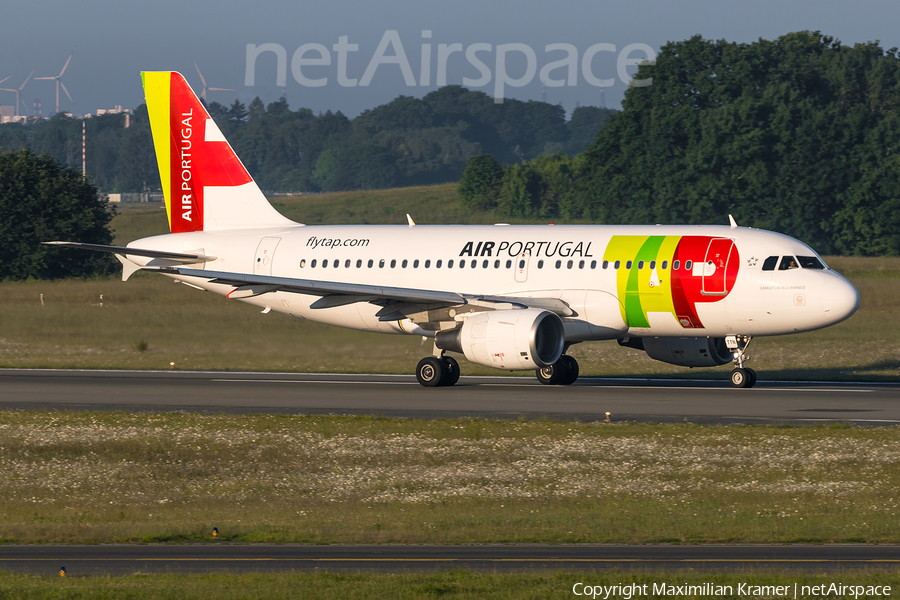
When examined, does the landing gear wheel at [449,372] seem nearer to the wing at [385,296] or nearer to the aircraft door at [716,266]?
the wing at [385,296]

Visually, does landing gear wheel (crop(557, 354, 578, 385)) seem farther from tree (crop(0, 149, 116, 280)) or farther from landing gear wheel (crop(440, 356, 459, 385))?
tree (crop(0, 149, 116, 280))

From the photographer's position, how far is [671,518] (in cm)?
1638

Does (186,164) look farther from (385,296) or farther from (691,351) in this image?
(691,351)

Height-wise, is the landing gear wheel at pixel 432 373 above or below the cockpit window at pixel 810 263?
below

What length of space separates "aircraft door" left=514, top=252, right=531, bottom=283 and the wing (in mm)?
584

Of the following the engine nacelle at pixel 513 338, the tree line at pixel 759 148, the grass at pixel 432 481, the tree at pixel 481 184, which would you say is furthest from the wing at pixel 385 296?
the tree at pixel 481 184

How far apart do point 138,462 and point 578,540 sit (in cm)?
947

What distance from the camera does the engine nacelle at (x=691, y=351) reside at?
3269 cm

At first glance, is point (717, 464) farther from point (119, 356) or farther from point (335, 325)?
point (119, 356)

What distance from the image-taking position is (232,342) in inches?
1451

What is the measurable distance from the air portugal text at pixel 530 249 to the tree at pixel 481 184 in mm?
98611

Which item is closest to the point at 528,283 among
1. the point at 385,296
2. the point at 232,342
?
the point at 385,296

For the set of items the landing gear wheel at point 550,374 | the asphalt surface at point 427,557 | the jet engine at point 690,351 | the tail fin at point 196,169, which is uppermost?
the tail fin at point 196,169

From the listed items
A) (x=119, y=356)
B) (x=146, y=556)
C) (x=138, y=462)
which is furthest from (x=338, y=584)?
(x=119, y=356)
